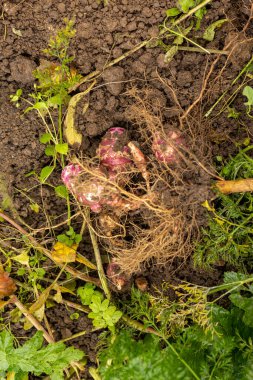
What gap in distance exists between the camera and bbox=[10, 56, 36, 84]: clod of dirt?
1917 millimetres

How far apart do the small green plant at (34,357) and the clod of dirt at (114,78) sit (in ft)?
3.09

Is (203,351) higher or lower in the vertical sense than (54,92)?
lower

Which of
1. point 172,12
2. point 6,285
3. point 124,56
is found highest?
point 172,12

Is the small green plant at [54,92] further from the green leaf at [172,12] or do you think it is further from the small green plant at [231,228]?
the small green plant at [231,228]

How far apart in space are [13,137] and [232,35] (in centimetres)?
92

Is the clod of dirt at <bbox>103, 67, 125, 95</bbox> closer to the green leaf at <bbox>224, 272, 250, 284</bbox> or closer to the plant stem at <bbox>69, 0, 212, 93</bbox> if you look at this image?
the plant stem at <bbox>69, 0, 212, 93</bbox>

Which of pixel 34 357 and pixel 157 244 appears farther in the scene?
pixel 157 244

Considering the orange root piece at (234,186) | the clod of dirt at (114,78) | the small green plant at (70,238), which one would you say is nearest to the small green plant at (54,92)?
the clod of dirt at (114,78)

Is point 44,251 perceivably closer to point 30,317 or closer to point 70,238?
point 70,238

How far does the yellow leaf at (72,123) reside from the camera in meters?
1.91

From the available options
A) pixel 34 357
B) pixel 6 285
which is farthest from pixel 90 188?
pixel 34 357

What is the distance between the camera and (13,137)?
1.96 metres

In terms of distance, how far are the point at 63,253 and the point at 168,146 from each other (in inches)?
22.8

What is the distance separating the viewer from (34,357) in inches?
69.2
